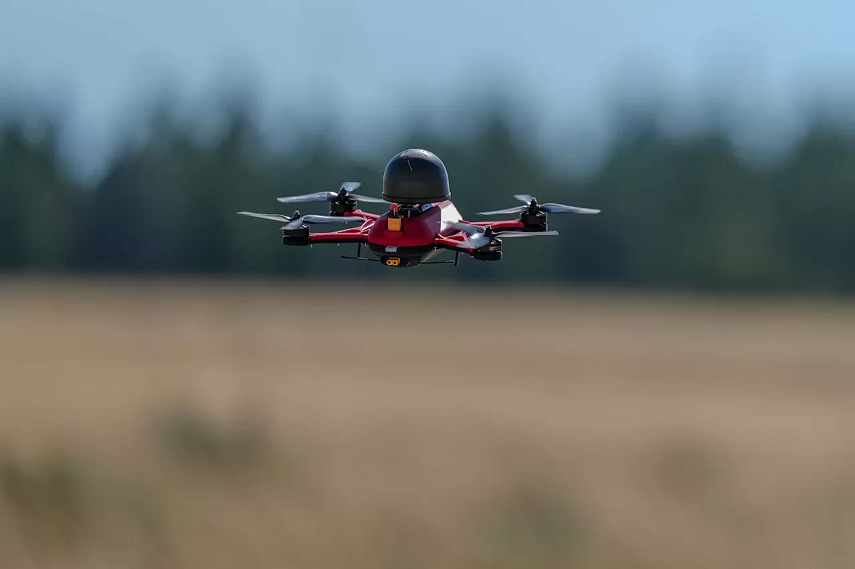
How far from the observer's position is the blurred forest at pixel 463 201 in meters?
4.18

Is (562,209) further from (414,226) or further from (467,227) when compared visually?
(414,226)

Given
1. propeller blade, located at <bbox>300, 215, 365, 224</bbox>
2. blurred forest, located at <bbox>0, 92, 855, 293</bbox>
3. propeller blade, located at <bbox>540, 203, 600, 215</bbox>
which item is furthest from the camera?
blurred forest, located at <bbox>0, 92, 855, 293</bbox>

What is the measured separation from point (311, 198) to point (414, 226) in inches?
11.1

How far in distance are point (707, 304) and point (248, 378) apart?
47476 millimetres

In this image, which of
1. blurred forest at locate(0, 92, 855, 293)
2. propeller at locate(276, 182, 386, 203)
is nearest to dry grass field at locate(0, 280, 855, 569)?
blurred forest at locate(0, 92, 855, 293)

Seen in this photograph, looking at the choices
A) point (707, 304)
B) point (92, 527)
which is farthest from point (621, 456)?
point (707, 304)

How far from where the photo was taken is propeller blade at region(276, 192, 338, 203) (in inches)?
85.9

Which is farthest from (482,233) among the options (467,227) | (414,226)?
(414,226)

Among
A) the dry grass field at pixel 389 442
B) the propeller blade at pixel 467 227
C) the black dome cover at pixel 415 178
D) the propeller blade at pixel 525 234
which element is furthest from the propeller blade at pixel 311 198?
the dry grass field at pixel 389 442

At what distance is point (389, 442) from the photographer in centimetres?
3356

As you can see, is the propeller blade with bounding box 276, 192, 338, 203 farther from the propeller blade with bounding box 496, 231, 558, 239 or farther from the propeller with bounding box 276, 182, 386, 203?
the propeller blade with bounding box 496, 231, 558, 239

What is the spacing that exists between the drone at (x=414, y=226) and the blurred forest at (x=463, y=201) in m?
0.09

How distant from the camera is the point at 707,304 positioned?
74250 mm

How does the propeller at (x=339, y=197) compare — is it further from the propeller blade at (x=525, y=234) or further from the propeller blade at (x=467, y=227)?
the propeller blade at (x=525, y=234)
